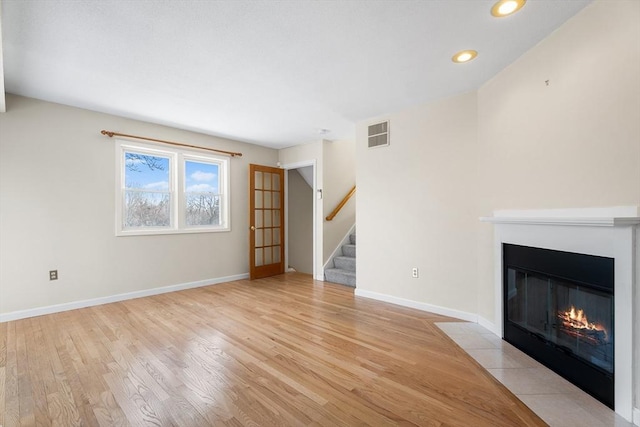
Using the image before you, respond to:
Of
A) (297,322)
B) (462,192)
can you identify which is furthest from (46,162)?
(462,192)

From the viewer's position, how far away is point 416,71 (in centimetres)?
260

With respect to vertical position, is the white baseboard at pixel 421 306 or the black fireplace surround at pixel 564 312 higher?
the black fireplace surround at pixel 564 312

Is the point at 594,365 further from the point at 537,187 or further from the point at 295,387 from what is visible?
the point at 295,387

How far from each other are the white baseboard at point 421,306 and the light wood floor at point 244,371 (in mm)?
163

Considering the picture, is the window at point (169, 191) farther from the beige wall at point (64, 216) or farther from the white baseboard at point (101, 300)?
the white baseboard at point (101, 300)

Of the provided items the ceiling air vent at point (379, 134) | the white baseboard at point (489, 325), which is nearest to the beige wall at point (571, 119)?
the white baseboard at point (489, 325)

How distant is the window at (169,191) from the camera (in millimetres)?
3920

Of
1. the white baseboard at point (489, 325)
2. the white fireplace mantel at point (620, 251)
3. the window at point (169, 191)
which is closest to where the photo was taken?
the white fireplace mantel at point (620, 251)

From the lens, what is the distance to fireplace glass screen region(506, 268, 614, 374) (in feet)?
5.60

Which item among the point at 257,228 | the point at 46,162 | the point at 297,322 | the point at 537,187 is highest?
the point at 46,162

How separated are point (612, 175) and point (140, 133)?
16.2 feet

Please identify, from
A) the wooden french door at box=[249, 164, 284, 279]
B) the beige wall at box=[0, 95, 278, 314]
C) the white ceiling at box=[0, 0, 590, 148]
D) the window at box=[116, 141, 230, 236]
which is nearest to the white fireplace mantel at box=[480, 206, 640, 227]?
the white ceiling at box=[0, 0, 590, 148]

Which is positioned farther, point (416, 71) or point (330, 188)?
point (330, 188)

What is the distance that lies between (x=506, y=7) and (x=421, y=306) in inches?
114
